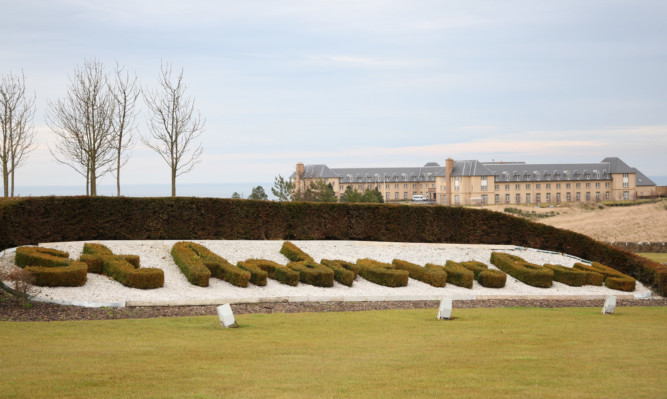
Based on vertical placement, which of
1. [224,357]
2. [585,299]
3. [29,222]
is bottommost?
[585,299]

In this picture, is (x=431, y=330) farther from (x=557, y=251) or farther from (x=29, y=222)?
(x=557, y=251)

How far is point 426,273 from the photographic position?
65.1 ft

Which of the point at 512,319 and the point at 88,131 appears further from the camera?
the point at 88,131

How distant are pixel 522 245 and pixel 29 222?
62.6 ft

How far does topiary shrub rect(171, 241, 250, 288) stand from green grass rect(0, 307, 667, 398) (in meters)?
3.83

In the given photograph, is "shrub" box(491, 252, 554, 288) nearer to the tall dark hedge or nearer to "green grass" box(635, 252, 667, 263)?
the tall dark hedge

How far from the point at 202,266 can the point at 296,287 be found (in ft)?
9.63

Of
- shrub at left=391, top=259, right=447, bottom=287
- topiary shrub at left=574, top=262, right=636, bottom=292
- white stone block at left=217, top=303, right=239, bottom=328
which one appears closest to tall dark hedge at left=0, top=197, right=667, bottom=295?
topiary shrub at left=574, top=262, right=636, bottom=292

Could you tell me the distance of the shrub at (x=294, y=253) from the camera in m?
20.5

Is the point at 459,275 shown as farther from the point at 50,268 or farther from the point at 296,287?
the point at 50,268

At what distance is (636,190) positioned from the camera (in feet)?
337

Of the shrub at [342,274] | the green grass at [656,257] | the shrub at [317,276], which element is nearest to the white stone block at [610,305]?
the shrub at [342,274]

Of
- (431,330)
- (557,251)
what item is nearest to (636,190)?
(557,251)

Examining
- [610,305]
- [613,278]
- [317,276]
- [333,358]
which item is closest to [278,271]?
[317,276]
